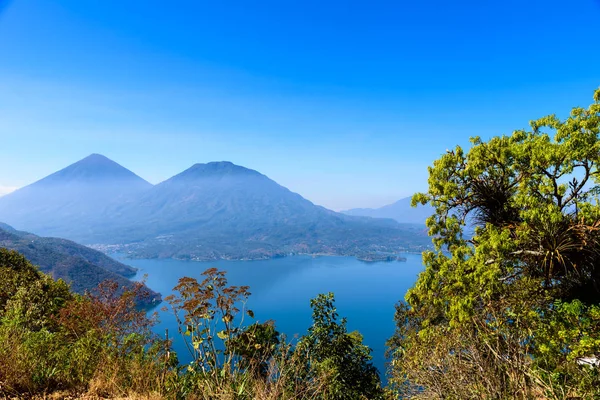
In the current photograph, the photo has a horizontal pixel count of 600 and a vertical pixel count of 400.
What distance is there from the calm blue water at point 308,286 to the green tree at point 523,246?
46.2m

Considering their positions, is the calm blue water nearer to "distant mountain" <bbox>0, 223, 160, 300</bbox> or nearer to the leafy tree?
"distant mountain" <bbox>0, 223, 160, 300</bbox>

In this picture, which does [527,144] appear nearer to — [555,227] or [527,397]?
[555,227]

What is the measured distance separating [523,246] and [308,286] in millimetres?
115740

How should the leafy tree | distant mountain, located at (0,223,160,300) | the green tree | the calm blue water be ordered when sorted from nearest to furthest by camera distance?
the green tree → the leafy tree → the calm blue water → distant mountain, located at (0,223,160,300)

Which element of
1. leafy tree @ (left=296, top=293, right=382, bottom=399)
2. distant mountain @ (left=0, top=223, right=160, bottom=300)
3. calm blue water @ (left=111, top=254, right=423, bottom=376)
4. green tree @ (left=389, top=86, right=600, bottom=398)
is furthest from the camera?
distant mountain @ (left=0, top=223, right=160, bottom=300)

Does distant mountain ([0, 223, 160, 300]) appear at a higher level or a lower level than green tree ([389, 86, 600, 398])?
lower

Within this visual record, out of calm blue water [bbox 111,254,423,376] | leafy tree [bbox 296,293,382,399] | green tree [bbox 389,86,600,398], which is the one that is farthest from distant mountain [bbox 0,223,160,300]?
green tree [bbox 389,86,600,398]

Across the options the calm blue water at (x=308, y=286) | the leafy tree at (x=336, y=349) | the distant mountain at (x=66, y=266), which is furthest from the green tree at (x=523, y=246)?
the distant mountain at (x=66, y=266)

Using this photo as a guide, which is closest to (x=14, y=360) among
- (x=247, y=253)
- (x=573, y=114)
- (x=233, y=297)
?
(x=233, y=297)

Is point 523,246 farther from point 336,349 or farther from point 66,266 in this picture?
point 66,266

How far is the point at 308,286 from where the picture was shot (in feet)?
387

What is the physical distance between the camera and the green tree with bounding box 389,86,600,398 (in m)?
5.37

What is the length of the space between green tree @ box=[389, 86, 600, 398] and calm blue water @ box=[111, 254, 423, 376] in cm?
4617

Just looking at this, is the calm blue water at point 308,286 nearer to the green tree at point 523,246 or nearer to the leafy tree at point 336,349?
the leafy tree at point 336,349
